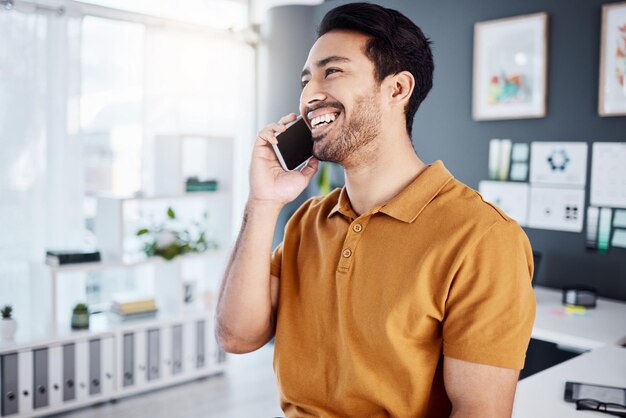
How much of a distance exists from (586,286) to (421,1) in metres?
1.92

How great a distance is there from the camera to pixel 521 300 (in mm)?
1315

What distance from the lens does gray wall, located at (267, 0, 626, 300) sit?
3.24 metres

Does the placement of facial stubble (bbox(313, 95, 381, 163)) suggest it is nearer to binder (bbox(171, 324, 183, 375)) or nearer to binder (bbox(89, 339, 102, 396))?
binder (bbox(89, 339, 102, 396))

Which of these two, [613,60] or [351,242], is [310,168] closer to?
[351,242]

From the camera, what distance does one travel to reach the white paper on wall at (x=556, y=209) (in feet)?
10.9

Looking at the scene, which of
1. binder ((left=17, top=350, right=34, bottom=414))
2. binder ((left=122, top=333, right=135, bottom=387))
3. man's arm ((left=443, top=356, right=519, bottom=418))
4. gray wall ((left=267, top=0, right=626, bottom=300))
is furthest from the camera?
binder ((left=122, top=333, right=135, bottom=387))

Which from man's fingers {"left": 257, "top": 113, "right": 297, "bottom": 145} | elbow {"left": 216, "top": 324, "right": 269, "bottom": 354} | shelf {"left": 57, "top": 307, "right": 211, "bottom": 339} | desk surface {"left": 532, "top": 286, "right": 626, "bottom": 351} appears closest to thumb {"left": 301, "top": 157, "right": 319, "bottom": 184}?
man's fingers {"left": 257, "top": 113, "right": 297, "bottom": 145}

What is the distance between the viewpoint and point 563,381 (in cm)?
185

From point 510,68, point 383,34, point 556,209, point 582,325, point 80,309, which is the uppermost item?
point 510,68

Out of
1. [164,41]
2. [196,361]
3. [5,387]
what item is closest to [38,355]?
[5,387]

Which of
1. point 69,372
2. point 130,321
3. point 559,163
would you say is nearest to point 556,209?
point 559,163

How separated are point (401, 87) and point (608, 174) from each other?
79.5 inches

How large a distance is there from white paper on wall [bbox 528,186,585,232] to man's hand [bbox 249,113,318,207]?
2.08 meters

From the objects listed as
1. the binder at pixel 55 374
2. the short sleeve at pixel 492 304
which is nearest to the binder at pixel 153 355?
the binder at pixel 55 374
